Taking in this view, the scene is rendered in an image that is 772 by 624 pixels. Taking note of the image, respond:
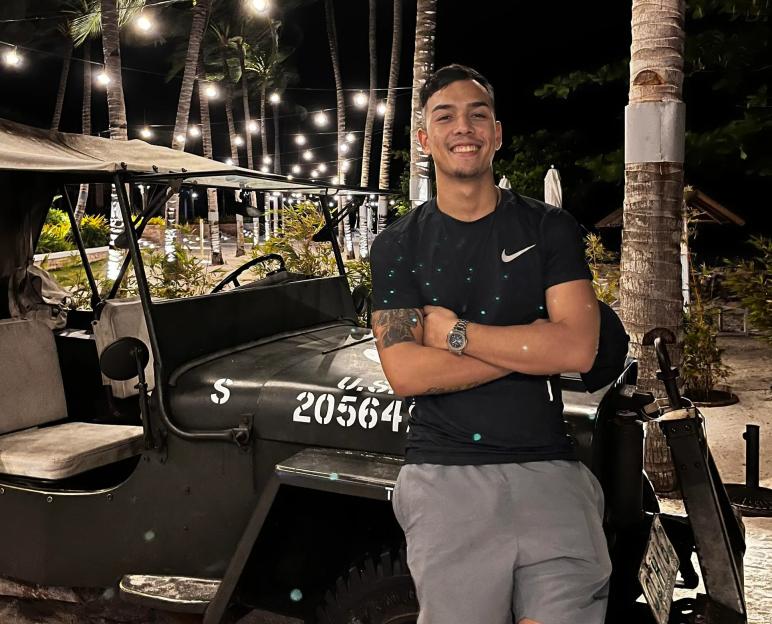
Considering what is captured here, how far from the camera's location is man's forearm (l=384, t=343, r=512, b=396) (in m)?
2.08

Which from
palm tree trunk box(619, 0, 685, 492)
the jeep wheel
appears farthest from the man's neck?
palm tree trunk box(619, 0, 685, 492)

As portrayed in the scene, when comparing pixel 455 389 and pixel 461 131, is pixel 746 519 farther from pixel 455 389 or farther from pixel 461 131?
pixel 461 131

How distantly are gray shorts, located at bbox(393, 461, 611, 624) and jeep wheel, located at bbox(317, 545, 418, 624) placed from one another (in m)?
0.58

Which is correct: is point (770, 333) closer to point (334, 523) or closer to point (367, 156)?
point (334, 523)

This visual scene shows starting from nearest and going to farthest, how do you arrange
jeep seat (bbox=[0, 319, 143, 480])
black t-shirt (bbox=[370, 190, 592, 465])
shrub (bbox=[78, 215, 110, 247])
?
black t-shirt (bbox=[370, 190, 592, 465]), jeep seat (bbox=[0, 319, 143, 480]), shrub (bbox=[78, 215, 110, 247])

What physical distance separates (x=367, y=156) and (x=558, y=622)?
32089 millimetres

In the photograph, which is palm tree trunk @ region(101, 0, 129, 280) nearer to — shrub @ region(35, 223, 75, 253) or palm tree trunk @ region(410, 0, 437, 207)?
palm tree trunk @ region(410, 0, 437, 207)

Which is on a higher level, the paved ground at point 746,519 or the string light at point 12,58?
the string light at point 12,58

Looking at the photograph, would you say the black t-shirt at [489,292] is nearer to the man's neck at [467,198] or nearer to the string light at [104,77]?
the man's neck at [467,198]

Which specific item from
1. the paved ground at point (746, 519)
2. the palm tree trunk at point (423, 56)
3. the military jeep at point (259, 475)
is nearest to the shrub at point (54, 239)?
the palm tree trunk at point (423, 56)

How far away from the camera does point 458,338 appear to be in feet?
6.88

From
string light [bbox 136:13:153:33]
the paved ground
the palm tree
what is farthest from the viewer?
the palm tree

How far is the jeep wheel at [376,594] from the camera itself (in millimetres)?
2658

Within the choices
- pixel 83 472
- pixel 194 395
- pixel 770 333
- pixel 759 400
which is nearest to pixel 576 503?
pixel 194 395
